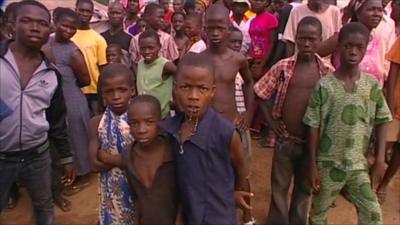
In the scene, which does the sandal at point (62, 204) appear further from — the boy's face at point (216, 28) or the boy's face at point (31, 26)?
the boy's face at point (216, 28)

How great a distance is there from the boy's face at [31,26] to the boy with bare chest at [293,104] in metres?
1.47

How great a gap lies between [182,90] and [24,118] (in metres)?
0.99

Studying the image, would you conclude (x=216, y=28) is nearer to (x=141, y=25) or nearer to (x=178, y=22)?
(x=178, y=22)

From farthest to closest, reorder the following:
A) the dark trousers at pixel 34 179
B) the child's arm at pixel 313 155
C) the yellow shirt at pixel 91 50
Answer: the yellow shirt at pixel 91 50 → the child's arm at pixel 313 155 → the dark trousers at pixel 34 179

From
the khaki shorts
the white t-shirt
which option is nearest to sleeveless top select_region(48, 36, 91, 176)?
the white t-shirt

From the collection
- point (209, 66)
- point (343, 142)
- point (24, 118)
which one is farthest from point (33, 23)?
point (343, 142)

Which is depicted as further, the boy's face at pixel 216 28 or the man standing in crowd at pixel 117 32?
the man standing in crowd at pixel 117 32

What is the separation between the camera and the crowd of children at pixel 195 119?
6.68 feet

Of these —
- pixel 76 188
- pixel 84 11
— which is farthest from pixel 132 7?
pixel 76 188

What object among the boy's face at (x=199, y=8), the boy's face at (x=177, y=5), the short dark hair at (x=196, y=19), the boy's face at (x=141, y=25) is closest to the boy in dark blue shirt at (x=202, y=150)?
the short dark hair at (x=196, y=19)

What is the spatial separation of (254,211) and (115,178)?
1.70m

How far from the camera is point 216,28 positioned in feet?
9.73

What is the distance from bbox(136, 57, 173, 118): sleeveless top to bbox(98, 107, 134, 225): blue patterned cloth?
1.29 meters

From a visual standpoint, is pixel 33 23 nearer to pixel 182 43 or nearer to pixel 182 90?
pixel 182 90
